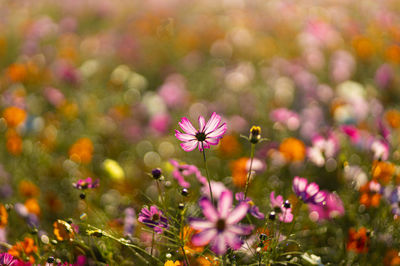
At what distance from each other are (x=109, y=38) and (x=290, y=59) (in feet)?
4.08

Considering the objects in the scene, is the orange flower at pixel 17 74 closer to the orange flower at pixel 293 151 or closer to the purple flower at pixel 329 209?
the orange flower at pixel 293 151

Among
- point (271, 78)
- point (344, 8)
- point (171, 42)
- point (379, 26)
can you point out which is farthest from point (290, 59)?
point (344, 8)

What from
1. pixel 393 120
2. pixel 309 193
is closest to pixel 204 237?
pixel 309 193

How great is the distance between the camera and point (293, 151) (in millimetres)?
1312

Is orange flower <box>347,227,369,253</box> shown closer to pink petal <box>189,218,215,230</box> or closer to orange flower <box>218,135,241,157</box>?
pink petal <box>189,218,215,230</box>

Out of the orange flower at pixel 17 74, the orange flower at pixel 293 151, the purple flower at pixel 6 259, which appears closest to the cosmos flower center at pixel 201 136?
the purple flower at pixel 6 259

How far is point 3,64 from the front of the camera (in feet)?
8.60

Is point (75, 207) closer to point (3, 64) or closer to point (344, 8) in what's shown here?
point (3, 64)

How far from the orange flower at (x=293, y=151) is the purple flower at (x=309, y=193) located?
21.5 inches

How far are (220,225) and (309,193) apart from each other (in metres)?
0.27

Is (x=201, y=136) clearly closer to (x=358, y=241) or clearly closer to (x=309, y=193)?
(x=309, y=193)

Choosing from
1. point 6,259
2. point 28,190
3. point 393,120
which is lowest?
point 6,259

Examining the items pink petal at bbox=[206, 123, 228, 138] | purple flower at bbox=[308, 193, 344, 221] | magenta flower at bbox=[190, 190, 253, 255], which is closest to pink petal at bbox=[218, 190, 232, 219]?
magenta flower at bbox=[190, 190, 253, 255]

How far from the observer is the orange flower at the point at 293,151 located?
1.31 meters
